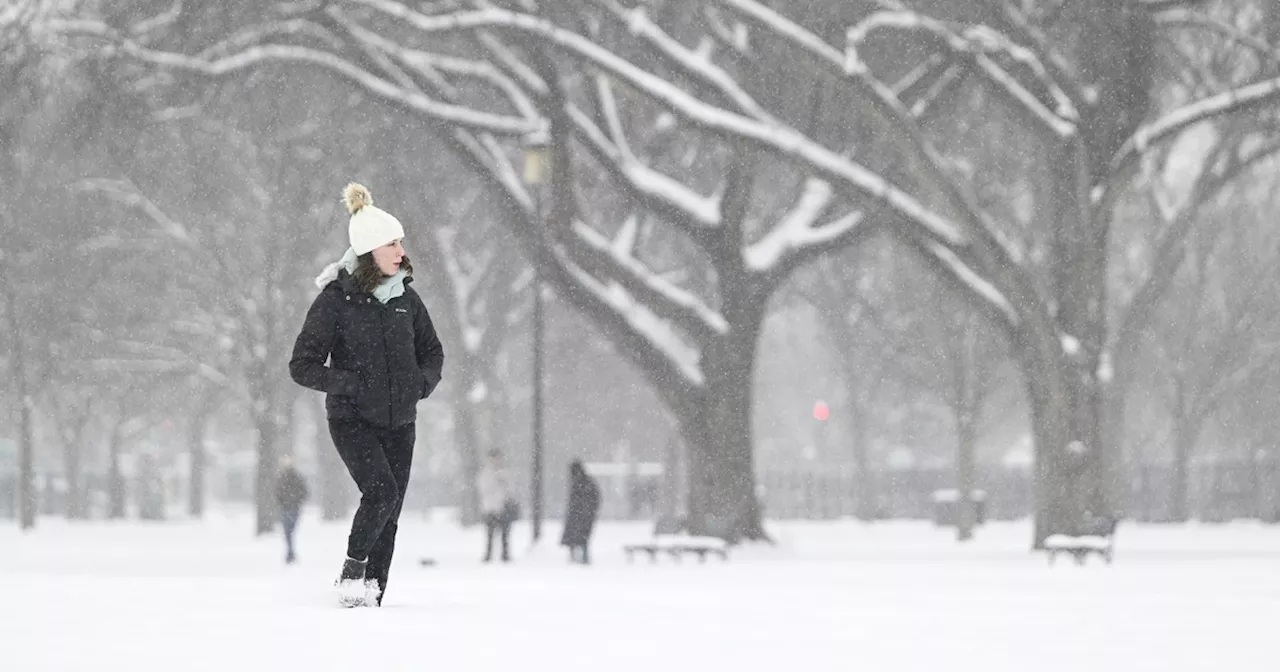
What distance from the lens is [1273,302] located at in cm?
4462

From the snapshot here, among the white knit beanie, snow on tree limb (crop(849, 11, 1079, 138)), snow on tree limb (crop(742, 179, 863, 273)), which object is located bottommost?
the white knit beanie

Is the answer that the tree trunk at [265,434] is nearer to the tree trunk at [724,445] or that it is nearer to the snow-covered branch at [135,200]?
the snow-covered branch at [135,200]

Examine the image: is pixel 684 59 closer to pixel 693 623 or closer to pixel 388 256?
pixel 693 623

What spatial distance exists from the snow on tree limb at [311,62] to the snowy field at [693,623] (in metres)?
7.08

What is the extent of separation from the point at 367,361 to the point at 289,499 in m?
19.5

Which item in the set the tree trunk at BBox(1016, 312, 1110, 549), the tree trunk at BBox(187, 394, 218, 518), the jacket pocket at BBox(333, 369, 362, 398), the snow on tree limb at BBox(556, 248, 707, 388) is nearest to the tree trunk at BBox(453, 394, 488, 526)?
the tree trunk at BBox(187, 394, 218, 518)

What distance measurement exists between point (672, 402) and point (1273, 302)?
21.1m

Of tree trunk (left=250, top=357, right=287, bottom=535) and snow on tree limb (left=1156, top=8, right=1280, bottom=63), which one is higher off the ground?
snow on tree limb (left=1156, top=8, right=1280, bottom=63)

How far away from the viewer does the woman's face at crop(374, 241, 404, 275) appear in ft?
30.2

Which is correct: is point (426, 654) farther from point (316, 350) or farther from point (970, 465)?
point (970, 465)

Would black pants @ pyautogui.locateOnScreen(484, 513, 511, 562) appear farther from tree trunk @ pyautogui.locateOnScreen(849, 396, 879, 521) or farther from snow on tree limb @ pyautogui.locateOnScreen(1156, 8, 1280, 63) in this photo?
tree trunk @ pyautogui.locateOnScreen(849, 396, 879, 521)

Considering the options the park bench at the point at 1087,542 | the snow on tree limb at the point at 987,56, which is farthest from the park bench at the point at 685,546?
the snow on tree limb at the point at 987,56

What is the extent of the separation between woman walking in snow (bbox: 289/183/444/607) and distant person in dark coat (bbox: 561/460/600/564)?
55.6ft

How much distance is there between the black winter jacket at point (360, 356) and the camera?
29.9 feet
